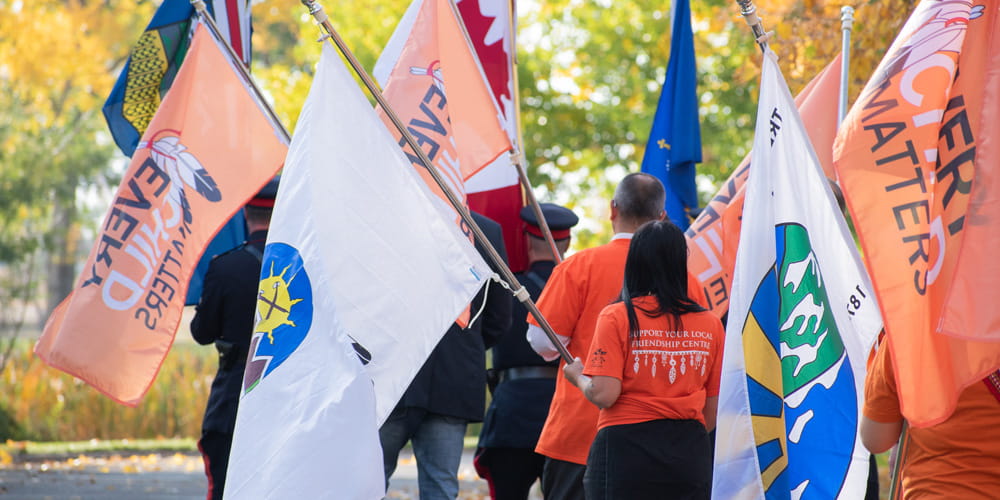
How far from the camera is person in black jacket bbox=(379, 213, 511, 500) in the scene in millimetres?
6098

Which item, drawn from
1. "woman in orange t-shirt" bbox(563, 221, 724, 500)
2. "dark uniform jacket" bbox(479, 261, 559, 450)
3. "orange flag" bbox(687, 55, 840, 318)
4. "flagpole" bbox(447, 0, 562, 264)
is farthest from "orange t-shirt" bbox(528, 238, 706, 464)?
"orange flag" bbox(687, 55, 840, 318)

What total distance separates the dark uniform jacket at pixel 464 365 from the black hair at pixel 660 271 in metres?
1.42

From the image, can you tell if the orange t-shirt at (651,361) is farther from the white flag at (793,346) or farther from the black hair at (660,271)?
the white flag at (793,346)

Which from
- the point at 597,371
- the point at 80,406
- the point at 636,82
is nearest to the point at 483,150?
the point at 597,371

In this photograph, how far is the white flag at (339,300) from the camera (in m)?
4.38

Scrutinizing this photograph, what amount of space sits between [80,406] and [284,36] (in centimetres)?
1974

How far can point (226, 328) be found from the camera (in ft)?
20.1

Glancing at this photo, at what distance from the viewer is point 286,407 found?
4.45m

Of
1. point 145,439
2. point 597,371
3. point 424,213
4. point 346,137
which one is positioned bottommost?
point 145,439

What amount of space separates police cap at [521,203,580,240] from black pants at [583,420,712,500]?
7.41ft

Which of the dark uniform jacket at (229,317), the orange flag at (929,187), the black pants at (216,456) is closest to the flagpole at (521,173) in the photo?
the dark uniform jacket at (229,317)

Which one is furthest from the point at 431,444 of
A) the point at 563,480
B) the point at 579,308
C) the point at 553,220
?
the point at 553,220

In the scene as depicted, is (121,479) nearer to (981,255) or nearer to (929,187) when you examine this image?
(929,187)

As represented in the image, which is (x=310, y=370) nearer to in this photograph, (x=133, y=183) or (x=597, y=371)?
(x=597, y=371)
